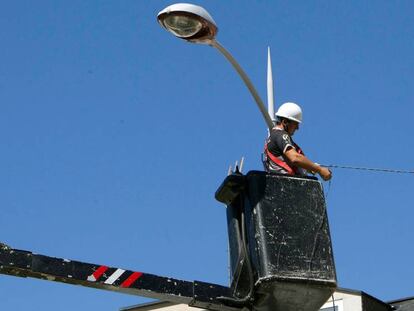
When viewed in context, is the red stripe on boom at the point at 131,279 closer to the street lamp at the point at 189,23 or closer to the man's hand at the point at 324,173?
the man's hand at the point at 324,173

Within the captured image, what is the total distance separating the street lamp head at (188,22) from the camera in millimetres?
9141

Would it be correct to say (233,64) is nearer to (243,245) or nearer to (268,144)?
(268,144)

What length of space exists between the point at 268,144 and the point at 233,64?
1.39 meters

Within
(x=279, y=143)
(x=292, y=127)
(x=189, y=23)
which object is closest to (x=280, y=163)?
(x=279, y=143)

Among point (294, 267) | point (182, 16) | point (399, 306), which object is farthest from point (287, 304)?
point (399, 306)

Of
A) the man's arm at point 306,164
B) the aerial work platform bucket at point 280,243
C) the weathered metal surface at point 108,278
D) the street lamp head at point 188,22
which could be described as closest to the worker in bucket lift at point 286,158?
the man's arm at point 306,164

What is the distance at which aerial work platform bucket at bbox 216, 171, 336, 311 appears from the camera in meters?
7.71

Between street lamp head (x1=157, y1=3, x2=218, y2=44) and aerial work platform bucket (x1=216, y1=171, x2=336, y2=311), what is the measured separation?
1.65m

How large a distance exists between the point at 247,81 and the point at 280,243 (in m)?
2.57

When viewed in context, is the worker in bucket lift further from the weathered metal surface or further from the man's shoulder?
the weathered metal surface

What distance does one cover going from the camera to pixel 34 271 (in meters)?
7.39

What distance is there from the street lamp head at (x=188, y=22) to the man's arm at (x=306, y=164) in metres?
1.43

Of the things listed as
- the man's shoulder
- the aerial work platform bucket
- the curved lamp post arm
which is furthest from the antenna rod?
the aerial work platform bucket

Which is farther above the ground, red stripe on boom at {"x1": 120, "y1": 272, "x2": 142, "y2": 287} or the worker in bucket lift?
the worker in bucket lift
